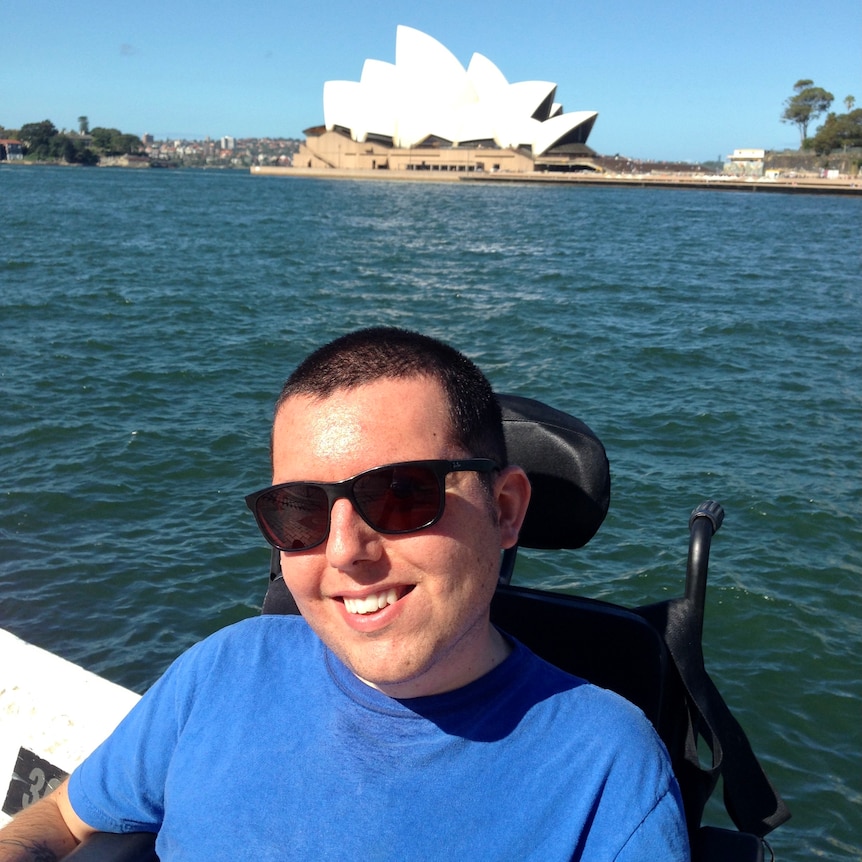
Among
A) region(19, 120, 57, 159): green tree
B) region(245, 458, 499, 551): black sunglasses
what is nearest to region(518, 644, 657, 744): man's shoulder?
region(245, 458, 499, 551): black sunglasses

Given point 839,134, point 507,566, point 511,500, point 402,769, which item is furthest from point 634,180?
point 402,769

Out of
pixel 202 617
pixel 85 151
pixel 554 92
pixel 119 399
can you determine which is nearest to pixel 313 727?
pixel 202 617

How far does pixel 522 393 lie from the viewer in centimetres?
942

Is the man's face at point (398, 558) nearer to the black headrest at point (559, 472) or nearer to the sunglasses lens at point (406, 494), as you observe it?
the sunglasses lens at point (406, 494)

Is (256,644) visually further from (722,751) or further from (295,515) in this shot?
(722,751)

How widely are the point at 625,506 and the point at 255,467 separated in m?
2.74

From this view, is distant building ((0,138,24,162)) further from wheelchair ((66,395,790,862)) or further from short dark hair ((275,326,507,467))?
short dark hair ((275,326,507,467))

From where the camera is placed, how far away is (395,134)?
240 ft

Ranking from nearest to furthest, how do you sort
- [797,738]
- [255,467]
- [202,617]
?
[797,738] < [202,617] < [255,467]

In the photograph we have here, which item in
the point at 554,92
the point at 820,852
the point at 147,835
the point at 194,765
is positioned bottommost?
the point at 820,852

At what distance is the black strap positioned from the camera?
1.51 meters

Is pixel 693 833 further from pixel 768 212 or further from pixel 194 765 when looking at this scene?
pixel 768 212

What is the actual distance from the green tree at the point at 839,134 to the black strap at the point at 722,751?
85795 millimetres

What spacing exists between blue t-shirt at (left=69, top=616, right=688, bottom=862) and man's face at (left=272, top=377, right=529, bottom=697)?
7cm
